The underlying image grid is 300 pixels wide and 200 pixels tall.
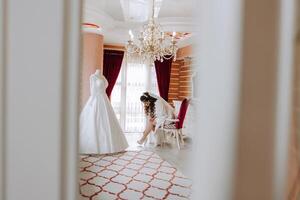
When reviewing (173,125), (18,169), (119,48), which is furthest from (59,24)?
(119,48)

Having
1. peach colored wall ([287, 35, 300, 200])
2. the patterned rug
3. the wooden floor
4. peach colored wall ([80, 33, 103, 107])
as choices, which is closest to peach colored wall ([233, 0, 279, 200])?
peach colored wall ([287, 35, 300, 200])

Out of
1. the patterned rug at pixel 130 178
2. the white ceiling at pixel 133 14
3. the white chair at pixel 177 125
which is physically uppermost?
the white ceiling at pixel 133 14

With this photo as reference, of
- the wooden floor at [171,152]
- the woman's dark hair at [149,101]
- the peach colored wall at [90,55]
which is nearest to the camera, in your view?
the wooden floor at [171,152]

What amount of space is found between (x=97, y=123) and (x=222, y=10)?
15.2 ft

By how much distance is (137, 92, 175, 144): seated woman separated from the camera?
5805 millimetres

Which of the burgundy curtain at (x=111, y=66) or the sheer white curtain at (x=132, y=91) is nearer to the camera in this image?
the burgundy curtain at (x=111, y=66)

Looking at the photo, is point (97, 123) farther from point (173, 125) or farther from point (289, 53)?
point (289, 53)

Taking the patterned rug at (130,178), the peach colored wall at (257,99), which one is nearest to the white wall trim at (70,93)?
the peach colored wall at (257,99)

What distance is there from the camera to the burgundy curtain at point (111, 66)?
761cm

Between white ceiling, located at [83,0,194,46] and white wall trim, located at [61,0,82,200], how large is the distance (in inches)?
136

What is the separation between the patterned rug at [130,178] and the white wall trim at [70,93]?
203cm

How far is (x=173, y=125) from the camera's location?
569 cm

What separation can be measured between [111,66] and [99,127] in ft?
10.7

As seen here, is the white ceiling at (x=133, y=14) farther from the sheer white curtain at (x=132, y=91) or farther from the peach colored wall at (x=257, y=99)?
the peach colored wall at (x=257, y=99)
